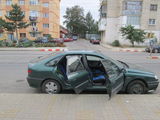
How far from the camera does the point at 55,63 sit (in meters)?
5.05

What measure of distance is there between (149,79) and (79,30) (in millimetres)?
78247

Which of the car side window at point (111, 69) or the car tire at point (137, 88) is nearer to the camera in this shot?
the car side window at point (111, 69)

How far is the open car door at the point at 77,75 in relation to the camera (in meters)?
4.59

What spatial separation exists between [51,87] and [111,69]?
2.00m

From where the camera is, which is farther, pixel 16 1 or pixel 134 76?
pixel 16 1

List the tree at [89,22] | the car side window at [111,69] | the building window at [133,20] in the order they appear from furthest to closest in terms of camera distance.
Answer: the tree at [89,22]
the building window at [133,20]
the car side window at [111,69]

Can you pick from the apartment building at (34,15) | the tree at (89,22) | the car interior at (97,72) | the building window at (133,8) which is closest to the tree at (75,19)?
the tree at (89,22)

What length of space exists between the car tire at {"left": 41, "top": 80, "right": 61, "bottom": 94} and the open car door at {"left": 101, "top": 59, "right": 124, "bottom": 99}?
166 centimetres

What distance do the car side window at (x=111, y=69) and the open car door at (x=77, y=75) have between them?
24.1 inches

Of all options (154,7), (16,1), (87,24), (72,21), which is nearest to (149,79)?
(154,7)

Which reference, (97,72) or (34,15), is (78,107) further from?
(34,15)

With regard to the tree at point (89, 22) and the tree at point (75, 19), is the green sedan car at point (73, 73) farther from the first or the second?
the tree at point (89, 22)

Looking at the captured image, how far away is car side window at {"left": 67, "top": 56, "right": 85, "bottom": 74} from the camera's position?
472 centimetres

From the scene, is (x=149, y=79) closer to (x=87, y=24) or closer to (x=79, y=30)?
(x=79, y=30)
